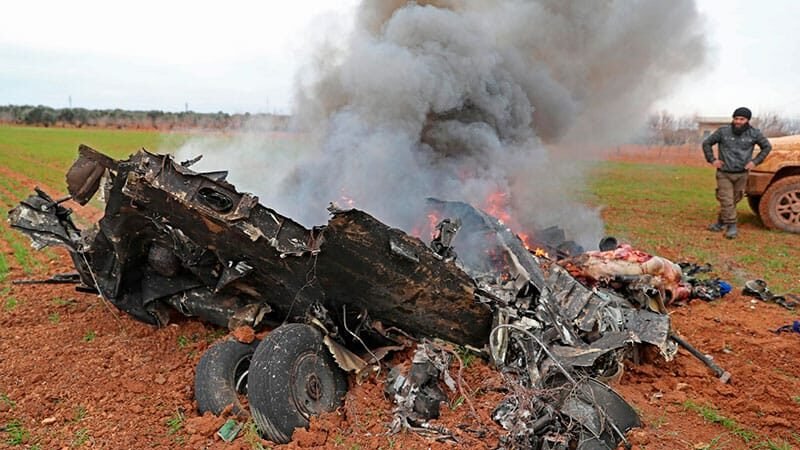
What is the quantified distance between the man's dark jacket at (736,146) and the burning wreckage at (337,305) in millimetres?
7087

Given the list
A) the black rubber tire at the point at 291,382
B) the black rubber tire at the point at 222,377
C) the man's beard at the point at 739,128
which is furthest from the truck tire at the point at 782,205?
the black rubber tire at the point at 222,377

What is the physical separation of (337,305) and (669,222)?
419 inches

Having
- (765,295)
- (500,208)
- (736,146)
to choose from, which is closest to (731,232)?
(736,146)

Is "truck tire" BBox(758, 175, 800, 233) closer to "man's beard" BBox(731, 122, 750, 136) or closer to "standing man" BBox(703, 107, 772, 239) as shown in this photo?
"standing man" BBox(703, 107, 772, 239)

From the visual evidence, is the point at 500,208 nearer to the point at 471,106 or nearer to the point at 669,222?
the point at 471,106

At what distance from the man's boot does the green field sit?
0.14m

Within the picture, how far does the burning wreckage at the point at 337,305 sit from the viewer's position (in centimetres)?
398

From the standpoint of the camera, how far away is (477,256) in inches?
231

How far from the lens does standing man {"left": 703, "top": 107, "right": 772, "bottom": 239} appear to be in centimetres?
1060

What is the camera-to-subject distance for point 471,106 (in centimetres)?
984

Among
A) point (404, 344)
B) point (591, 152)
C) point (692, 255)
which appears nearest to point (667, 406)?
point (404, 344)

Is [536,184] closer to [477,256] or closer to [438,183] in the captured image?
[438,183]

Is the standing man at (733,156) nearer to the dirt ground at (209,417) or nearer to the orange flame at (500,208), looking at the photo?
the orange flame at (500,208)

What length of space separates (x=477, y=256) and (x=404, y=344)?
150 centimetres
